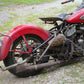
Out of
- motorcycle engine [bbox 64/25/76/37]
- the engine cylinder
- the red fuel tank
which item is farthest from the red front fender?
the red fuel tank

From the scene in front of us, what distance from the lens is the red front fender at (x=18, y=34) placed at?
7.71 ft

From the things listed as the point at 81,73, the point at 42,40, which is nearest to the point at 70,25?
the point at 42,40

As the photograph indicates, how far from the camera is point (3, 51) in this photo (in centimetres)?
233

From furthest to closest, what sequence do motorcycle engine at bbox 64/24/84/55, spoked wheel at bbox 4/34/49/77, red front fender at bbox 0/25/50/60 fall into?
motorcycle engine at bbox 64/24/84/55 < spoked wheel at bbox 4/34/49/77 < red front fender at bbox 0/25/50/60

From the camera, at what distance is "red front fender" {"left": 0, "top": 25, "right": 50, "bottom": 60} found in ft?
7.71

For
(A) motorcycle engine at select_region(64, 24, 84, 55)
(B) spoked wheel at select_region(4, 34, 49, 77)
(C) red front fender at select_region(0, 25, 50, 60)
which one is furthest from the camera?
(A) motorcycle engine at select_region(64, 24, 84, 55)

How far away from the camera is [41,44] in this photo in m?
2.53

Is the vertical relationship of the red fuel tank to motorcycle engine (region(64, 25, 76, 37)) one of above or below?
above

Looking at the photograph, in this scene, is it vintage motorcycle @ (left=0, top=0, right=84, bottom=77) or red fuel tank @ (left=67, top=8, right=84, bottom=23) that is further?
red fuel tank @ (left=67, top=8, right=84, bottom=23)

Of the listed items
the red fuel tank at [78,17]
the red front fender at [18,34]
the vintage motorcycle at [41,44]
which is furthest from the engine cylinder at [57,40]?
the red fuel tank at [78,17]

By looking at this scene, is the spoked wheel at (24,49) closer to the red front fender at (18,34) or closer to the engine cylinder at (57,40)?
the red front fender at (18,34)

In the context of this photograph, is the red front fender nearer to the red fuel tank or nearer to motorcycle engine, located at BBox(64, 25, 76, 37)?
motorcycle engine, located at BBox(64, 25, 76, 37)

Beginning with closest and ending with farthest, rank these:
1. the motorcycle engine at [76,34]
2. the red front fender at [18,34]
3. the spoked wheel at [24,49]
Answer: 1. the red front fender at [18,34]
2. the spoked wheel at [24,49]
3. the motorcycle engine at [76,34]

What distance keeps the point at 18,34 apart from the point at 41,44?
1.55 feet
